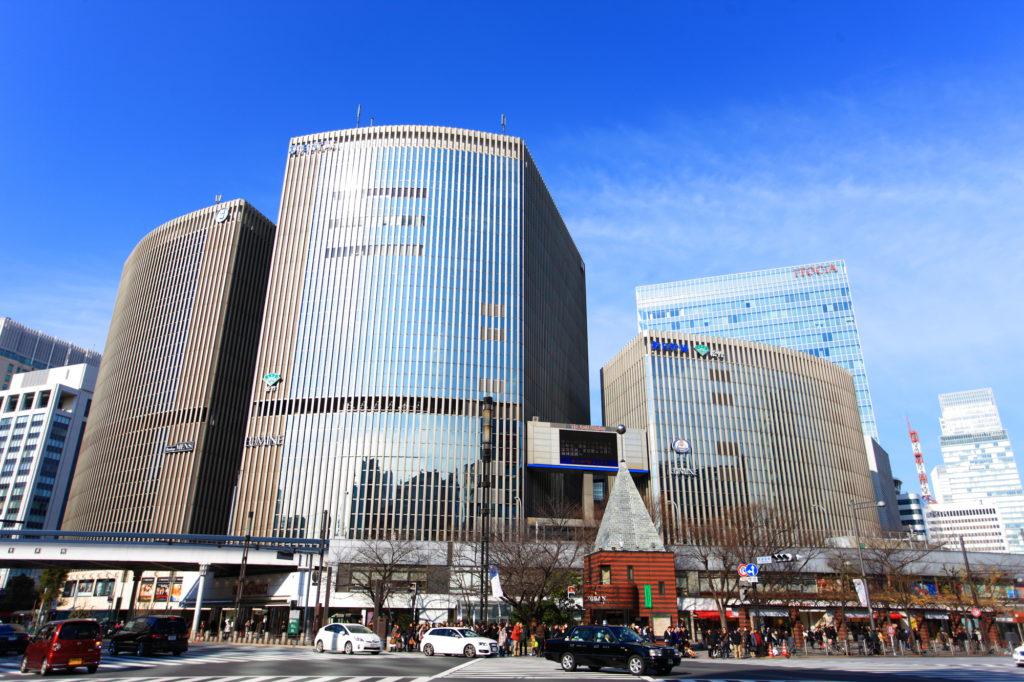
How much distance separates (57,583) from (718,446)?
330 ft

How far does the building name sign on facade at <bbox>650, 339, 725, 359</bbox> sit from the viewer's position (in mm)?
108000

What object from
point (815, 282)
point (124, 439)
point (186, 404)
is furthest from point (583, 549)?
point (815, 282)

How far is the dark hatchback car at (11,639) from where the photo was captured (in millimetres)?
34606

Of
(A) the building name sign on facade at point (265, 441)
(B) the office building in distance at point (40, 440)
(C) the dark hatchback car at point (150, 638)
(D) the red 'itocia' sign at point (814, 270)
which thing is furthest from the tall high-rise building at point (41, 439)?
(D) the red 'itocia' sign at point (814, 270)

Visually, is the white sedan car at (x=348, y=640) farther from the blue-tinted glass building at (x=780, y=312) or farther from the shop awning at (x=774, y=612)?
the blue-tinted glass building at (x=780, y=312)

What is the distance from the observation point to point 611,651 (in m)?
26.5

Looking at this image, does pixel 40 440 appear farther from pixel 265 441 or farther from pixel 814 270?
pixel 814 270

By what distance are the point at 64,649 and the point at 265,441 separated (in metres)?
68.0

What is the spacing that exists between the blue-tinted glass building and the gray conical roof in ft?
360

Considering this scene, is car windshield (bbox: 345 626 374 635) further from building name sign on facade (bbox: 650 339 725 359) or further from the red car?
building name sign on facade (bbox: 650 339 725 359)

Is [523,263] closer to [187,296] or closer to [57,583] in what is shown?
[187,296]

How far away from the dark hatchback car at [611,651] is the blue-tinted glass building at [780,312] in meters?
135

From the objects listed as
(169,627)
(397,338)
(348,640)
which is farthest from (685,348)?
(169,627)

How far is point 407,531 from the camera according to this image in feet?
276
